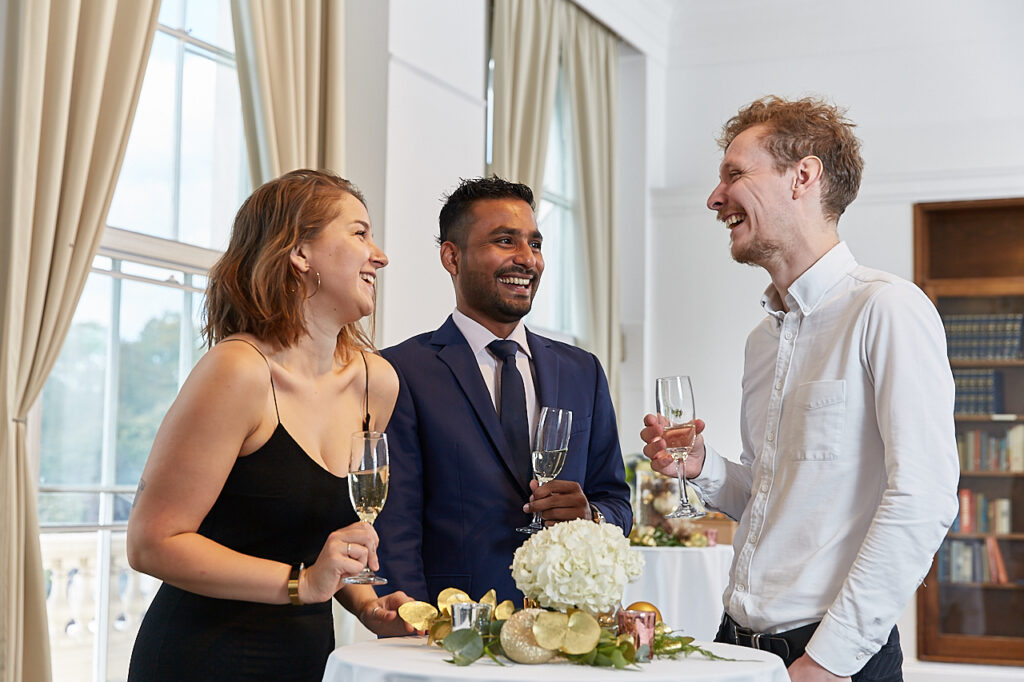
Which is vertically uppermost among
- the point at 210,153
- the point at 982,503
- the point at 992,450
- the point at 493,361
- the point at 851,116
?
the point at 851,116

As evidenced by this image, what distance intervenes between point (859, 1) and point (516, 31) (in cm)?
258

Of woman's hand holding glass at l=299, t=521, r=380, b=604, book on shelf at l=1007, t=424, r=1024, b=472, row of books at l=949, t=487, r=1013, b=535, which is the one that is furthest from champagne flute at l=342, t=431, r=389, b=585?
book on shelf at l=1007, t=424, r=1024, b=472

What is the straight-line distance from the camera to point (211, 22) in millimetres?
4707

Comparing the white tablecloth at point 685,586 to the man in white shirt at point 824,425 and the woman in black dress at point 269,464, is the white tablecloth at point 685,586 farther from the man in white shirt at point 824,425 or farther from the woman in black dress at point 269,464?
the woman in black dress at point 269,464

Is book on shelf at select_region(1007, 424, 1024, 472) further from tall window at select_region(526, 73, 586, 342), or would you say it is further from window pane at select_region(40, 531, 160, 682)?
window pane at select_region(40, 531, 160, 682)

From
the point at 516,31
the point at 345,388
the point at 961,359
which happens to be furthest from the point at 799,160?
the point at 961,359

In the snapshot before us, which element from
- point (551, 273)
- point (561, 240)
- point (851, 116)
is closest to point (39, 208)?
point (551, 273)

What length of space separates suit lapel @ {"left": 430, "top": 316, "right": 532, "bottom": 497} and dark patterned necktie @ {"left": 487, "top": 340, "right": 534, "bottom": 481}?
0.02m

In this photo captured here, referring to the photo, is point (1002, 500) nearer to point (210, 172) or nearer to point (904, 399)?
point (210, 172)

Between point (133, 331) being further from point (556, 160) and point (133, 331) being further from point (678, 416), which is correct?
point (556, 160)

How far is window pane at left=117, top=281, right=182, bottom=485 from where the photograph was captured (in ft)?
13.9

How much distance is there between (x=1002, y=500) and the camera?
7.01 meters

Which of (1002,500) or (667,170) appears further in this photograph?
(667,170)

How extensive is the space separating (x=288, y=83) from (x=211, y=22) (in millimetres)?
408
